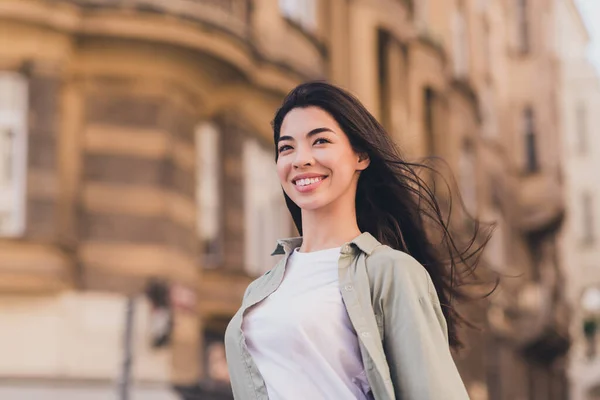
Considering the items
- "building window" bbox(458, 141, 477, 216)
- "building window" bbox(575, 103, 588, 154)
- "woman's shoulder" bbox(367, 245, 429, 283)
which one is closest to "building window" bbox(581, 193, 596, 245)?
"building window" bbox(575, 103, 588, 154)

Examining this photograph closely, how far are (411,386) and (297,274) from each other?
52 cm

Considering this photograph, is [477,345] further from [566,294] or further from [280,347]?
[280,347]

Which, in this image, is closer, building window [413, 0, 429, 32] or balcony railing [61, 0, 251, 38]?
balcony railing [61, 0, 251, 38]

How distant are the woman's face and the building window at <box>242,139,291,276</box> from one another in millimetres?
13476

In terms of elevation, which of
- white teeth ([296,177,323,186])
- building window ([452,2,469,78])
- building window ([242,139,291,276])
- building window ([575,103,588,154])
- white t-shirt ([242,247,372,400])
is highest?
building window ([575,103,588,154])

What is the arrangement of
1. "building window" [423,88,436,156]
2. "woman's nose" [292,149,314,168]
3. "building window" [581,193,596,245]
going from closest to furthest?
"woman's nose" [292,149,314,168]
"building window" [423,88,436,156]
"building window" [581,193,596,245]

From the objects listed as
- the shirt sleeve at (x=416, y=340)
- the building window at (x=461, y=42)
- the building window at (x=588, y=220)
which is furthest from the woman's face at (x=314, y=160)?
the building window at (x=588, y=220)

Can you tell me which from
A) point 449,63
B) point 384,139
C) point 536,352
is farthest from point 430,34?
point 384,139

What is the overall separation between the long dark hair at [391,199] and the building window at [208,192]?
12992 millimetres

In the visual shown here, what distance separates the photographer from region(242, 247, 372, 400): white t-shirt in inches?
121

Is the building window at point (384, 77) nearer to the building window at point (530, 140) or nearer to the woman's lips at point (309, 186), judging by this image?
the building window at point (530, 140)

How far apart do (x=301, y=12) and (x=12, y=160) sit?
20.0 feet

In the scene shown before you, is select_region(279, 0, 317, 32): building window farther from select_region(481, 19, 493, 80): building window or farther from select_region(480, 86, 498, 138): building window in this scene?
select_region(481, 19, 493, 80): building window

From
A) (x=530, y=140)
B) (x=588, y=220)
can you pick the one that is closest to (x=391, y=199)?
(x=530, y=140)
